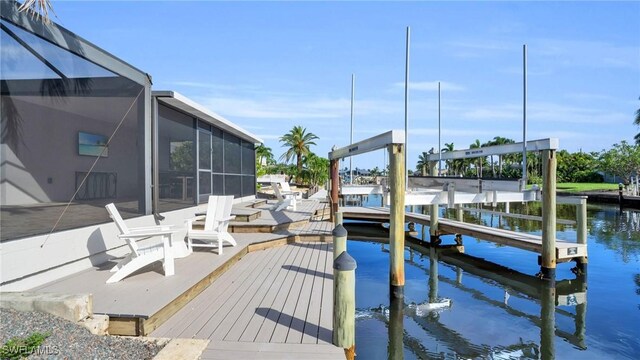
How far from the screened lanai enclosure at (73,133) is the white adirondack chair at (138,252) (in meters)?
0.83

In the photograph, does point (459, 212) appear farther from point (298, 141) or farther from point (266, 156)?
point (266, 156)

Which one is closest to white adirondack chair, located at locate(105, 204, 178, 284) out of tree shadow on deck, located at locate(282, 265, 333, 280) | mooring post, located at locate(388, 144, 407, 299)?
tree shadow on deck, located at locate(282, 265, 333, 280)

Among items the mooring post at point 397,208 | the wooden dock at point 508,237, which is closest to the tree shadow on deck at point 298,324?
the mooring post at point 397,208

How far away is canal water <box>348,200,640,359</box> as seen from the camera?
5.73 m

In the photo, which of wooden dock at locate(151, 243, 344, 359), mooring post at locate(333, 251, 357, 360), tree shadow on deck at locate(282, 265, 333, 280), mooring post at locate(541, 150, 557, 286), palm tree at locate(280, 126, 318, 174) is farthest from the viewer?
palm tree at locate(280, 126, 318, 174)

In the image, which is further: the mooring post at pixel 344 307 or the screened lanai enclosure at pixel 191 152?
the screened lanai enclosure at pixel 191 152

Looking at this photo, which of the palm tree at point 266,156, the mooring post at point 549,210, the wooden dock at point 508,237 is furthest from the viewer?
the palm tree at point 266,156

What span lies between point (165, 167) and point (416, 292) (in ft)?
19.9

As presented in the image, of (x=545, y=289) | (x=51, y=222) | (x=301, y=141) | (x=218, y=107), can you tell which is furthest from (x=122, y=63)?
(x=301, y=141)

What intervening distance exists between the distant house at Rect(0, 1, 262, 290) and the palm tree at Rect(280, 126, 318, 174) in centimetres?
3824

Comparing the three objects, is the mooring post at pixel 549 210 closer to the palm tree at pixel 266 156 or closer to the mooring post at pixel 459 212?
the mooring post at pixel 459 212

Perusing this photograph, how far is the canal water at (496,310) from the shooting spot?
5734mm

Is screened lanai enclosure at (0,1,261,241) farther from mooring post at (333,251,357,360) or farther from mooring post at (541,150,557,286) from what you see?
mooring post at (541,150,557,286)

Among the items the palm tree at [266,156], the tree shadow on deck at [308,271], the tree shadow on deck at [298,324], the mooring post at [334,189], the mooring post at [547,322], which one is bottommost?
the mooring post at [547,322]
